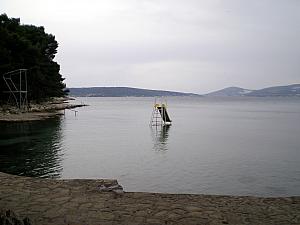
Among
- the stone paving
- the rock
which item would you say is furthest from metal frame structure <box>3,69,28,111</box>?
the rock

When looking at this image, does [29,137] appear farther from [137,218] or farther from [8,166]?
[137,218]

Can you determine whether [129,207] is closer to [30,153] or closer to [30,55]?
[30,153]

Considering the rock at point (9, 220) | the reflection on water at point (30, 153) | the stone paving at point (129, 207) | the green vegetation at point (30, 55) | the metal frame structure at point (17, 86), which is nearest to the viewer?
the rock at point (9, 220)

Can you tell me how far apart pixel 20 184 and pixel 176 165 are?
28.5 ft

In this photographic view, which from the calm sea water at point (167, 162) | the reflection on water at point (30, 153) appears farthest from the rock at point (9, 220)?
the reflection on water at point (30, 153)

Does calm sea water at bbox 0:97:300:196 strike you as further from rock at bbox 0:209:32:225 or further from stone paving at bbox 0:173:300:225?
rock at bbox 0:209:32:225

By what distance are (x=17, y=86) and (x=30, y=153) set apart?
98.2 ft

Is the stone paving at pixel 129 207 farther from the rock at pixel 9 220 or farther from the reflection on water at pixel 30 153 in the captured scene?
the reflection on water at pixel 30 153

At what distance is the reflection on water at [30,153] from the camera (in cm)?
1391

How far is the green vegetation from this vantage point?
41.5 metres

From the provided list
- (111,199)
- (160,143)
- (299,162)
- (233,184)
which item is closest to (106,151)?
(160,143)

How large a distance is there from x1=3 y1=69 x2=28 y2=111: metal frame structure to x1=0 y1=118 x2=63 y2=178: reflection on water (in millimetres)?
16851

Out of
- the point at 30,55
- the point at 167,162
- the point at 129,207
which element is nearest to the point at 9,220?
the point at 129,207

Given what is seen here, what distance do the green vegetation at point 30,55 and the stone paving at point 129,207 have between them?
35734 mm
